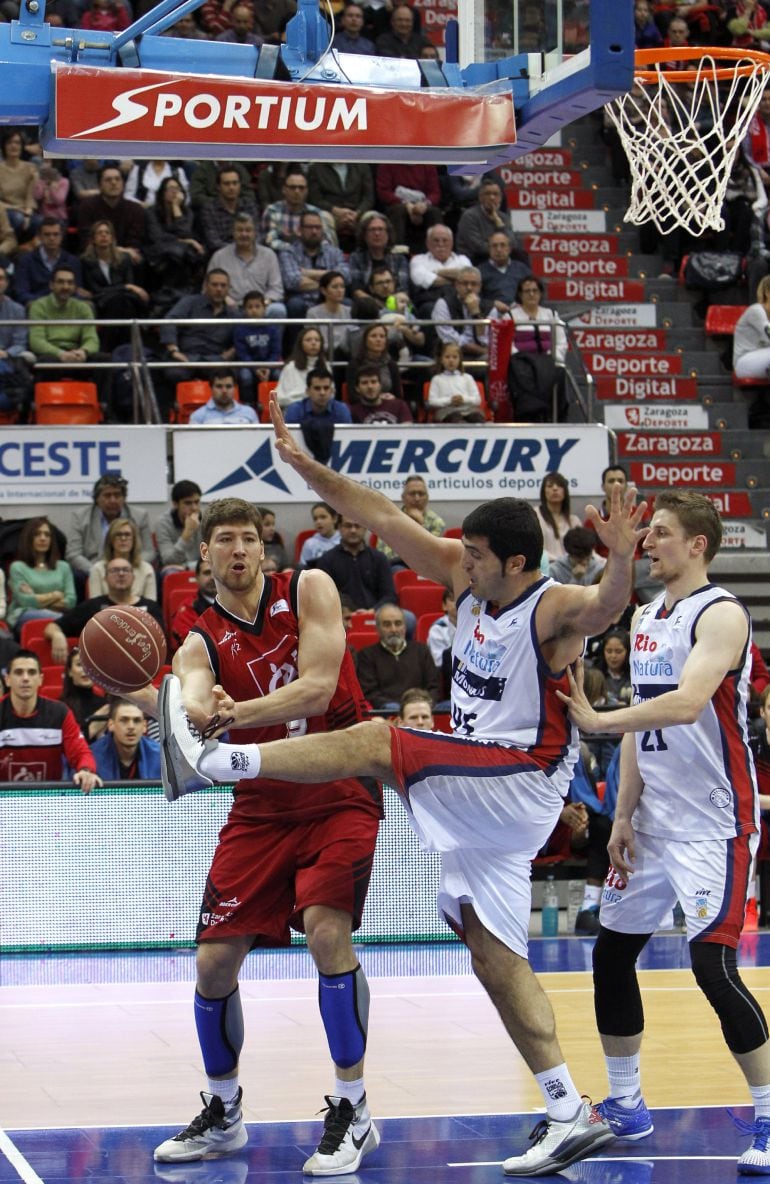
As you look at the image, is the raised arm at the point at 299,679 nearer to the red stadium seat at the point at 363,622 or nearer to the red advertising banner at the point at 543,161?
the red stadium seat at the point at 363,622

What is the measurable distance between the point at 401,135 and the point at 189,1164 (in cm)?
412

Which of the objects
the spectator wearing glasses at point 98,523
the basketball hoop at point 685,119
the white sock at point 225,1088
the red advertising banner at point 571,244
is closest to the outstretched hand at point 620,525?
the white sock at point 225,1088

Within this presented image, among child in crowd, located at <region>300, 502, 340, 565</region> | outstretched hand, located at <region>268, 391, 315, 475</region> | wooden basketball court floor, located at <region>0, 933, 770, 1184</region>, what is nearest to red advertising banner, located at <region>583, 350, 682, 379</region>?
child in crowd, located at <region>300, 502, 340, 565</region>

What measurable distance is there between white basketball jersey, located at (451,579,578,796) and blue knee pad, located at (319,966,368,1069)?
915 millimetres

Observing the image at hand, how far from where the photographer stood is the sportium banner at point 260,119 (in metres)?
6.59

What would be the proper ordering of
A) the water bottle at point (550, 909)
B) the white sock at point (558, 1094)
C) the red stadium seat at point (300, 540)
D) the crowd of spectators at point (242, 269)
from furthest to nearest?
the crowd of spectators at point (242, 269)
the red stadium seat at point (300, 540)
the water bottle at point (550, 909)
the white sock at point (558, 1094)

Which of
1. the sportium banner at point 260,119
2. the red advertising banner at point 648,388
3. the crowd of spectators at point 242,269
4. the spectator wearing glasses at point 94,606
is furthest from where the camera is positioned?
the red advertising banner at point 648,388

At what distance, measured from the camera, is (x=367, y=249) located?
52.5 ft

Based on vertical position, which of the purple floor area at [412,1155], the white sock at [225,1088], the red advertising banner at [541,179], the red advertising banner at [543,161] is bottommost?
the purple floor area at [412,1155]

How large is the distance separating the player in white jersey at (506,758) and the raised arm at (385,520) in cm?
17

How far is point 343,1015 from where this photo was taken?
548cm

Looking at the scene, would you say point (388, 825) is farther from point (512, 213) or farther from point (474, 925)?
point (512, 213)

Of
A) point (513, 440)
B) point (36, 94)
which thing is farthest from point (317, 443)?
point (36, 94)

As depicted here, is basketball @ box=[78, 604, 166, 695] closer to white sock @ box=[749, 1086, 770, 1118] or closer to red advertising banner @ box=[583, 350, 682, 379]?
white sock @ box=[749, 1086, 770, 1118]
